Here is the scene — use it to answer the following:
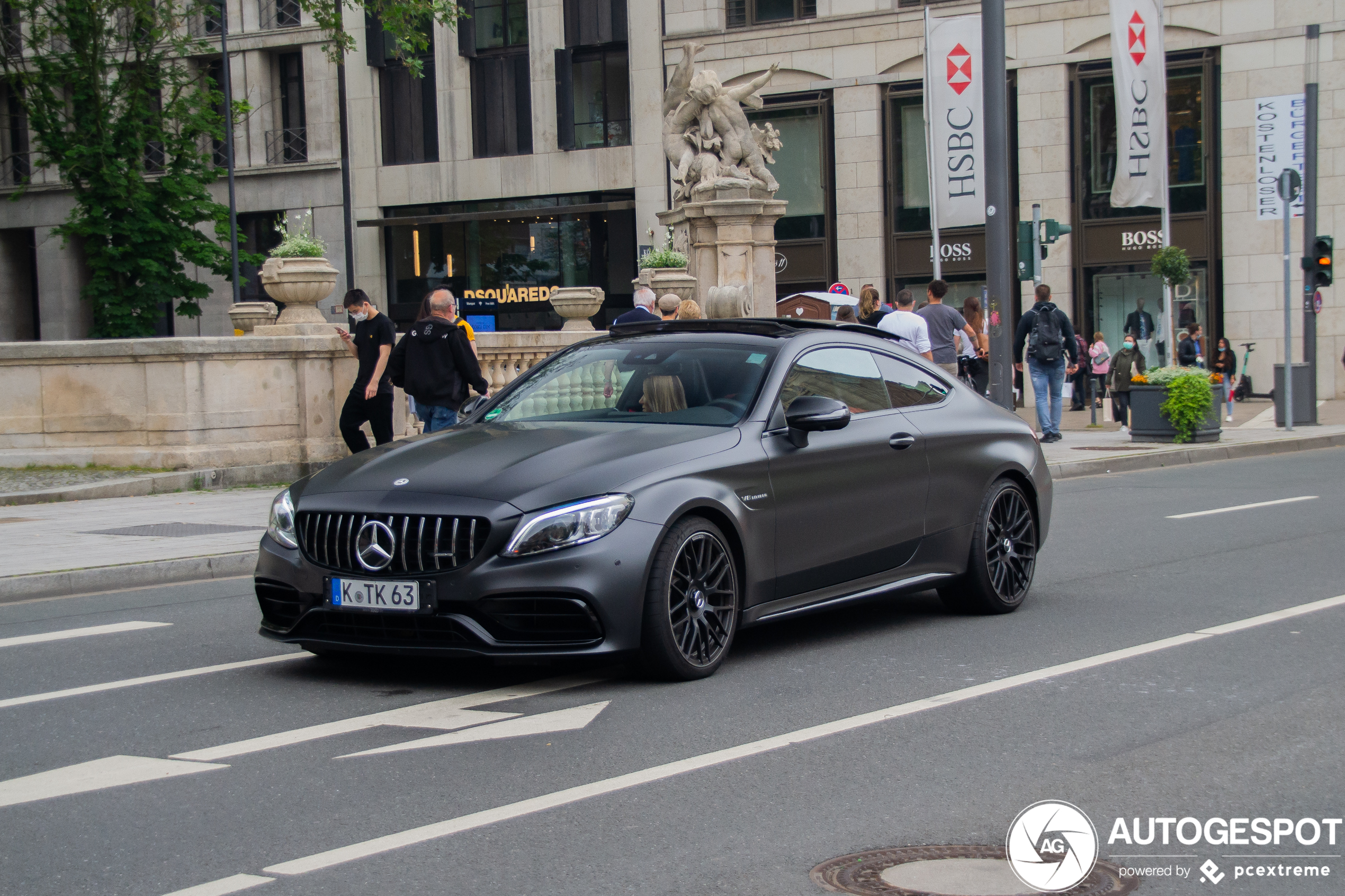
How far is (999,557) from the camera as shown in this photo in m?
8.35

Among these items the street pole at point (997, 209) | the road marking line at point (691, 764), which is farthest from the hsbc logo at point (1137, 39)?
the road marking line at point (691, 764)

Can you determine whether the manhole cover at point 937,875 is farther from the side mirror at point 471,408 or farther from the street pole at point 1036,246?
the street pole at point 1036,246

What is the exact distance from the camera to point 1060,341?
20469 millimetres

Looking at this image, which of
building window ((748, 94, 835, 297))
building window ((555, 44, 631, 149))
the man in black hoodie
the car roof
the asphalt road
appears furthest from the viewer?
building window ((555, 44, 631, 149))

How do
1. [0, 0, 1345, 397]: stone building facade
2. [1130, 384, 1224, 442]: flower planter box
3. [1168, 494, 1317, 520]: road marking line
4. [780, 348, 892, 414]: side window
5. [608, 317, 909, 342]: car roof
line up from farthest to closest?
[0, 0, 1345, 397]: stone building facade
[1130, 384, 1224, 442]: flower planter box
[1168, 494, 1317, 520]: road marking line
[608, 317, 909, 342]: car roof
[780, 348, 892, 414]: side window

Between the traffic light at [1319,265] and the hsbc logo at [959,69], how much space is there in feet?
25.5

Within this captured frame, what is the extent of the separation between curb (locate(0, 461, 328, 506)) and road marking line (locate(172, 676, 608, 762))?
9.56m

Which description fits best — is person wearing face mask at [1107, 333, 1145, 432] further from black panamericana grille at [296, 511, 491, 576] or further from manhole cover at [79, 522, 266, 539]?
black panamericana grille at [296, 511, 491, 576]

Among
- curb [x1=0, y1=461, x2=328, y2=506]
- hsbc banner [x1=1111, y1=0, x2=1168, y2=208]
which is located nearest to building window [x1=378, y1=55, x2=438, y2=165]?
hsbc banner [x1=1111, y1=0, x2=1168, y2=208]

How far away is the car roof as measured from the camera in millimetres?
7677

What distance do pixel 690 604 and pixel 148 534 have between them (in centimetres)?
687

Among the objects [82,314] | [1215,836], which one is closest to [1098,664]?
[1215,836]

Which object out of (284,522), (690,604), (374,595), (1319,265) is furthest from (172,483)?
(1319,265)

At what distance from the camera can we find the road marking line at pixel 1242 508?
13117 mm
